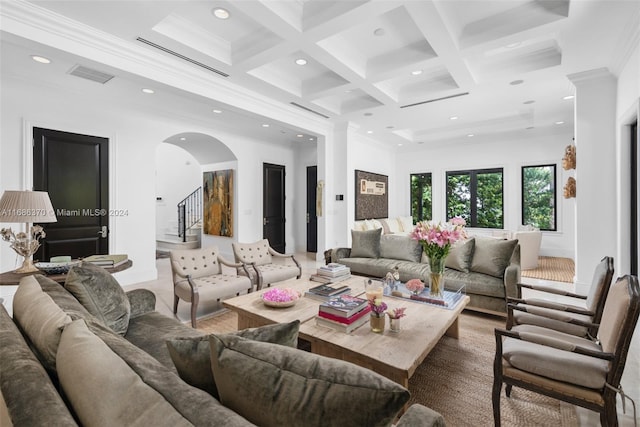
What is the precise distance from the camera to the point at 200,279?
3596 millimetres

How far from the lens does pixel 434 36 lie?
3152 millimetres

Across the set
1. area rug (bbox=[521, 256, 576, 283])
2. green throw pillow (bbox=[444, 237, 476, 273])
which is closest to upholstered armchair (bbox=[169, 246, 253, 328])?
green throw pillow (bbox=[444, 237, 476, 273])

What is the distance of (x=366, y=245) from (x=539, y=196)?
5204mm

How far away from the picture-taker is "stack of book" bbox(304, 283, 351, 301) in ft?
8.74

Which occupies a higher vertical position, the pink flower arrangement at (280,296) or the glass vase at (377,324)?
the pink flower arrangement at (280,296)

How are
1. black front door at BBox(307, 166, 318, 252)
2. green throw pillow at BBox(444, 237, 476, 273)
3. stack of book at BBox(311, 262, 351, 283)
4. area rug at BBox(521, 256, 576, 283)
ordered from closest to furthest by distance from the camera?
stack of book at BBox(311, 262, 351, 283)
green throw pillow at BBox(444, 237, 476, 273)
area rug at BBox(521, 256, 576, 283)
black front door at BBox(307, 166, 318, 252)

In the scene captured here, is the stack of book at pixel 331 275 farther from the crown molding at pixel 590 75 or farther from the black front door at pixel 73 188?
the crown molding at pixel 590 75

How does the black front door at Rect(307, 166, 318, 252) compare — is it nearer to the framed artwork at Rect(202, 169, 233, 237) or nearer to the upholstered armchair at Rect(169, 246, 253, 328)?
the framed artwork at Rect(202, 169, 233, 237)

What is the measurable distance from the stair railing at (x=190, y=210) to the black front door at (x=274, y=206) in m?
2.62

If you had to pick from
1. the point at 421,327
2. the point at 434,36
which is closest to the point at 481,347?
the point at 421,327

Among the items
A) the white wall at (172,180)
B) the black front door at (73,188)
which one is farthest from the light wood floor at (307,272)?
the white wall at (172,180)

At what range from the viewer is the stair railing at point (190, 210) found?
891cm

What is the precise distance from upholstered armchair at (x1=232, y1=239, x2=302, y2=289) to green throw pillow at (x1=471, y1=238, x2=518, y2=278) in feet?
7.69

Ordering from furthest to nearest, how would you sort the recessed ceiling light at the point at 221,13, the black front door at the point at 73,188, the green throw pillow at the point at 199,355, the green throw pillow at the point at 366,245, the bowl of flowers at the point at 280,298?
1. the green throw pillow at the point at 366,245
2. the black front door at the point at 73,188
3. the recessed ceiling light at the point at 221,13
4. the bowl of flowers at the point at 280,298
5. the green throw pillow at the point at 199,355
